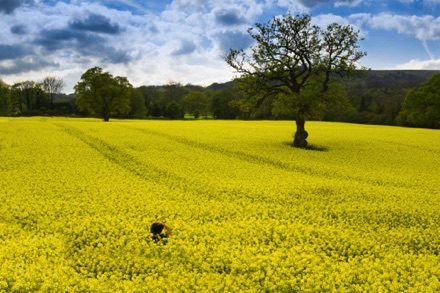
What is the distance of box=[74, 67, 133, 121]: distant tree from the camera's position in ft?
230

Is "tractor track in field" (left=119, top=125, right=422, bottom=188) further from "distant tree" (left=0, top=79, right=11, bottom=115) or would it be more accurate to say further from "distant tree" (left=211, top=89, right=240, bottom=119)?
"distant tree" (left=0, top=79, right=11, bottom=115)

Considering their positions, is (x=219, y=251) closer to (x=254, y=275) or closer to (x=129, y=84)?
(x=254, y=275)

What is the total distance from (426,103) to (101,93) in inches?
2399

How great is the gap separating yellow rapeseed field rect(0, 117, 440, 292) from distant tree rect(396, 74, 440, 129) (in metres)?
48.5

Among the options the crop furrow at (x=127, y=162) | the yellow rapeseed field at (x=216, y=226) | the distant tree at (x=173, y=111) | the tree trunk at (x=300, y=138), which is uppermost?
the distant tree at (x=173, y=111)

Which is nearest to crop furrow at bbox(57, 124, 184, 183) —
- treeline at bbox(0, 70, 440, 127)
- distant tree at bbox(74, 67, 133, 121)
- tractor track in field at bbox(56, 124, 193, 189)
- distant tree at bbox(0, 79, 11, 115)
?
tractor track in field at bbox(56, 124, 193, 189)

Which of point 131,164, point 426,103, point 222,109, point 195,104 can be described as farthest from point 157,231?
point 195,104

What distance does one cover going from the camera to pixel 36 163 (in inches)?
886

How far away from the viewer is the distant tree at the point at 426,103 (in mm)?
65938

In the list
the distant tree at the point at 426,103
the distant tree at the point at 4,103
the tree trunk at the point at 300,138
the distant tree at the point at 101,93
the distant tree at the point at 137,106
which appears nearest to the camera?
the tree trunk at the point at 300,138

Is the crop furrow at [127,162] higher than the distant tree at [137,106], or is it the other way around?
the distant tree at [137,106]

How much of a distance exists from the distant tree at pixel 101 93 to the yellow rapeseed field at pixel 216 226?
4848 cm

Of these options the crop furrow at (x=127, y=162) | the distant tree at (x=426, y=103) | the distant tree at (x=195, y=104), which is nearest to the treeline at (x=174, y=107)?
the distant tree at (x=195, y=104)

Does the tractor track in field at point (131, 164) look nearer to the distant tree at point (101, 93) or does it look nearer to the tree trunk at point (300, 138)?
the tree trunk at point (300, 138)
